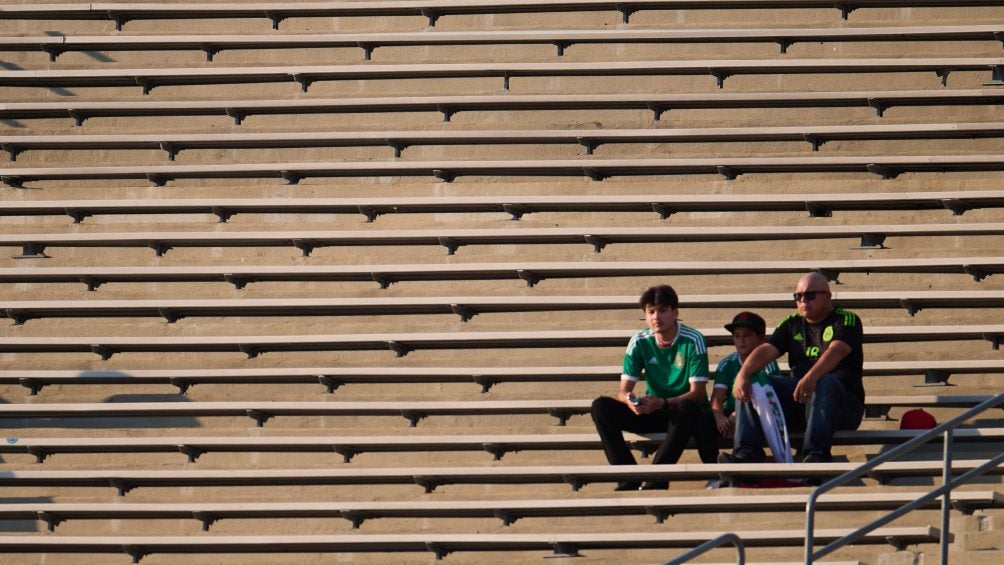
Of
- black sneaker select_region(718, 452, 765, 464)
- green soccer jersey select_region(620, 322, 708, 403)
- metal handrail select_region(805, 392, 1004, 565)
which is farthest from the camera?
green soccer jersey select_region(620, 322, 708, 403)

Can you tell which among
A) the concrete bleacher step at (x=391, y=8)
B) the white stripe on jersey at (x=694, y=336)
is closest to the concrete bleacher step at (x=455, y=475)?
the white stripe on jersey at (x=694, y=336)

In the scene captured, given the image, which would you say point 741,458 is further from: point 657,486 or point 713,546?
point 713,546

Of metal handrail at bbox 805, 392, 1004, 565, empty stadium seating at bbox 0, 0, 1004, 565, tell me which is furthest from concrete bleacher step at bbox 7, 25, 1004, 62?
metal handrail at bbox 805, 392, 1004, 565

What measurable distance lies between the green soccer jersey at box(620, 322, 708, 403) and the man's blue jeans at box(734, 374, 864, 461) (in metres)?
0.28

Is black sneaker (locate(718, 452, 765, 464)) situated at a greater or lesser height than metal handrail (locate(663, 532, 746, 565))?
greater

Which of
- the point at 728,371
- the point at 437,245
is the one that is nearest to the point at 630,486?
the point at 728,371

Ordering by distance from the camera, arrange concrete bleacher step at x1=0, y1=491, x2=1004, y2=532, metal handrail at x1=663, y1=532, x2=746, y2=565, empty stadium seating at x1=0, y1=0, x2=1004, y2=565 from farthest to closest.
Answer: empty stadium seating at x1=0, y1=0, x2=1004, y2=565
concrete bleacher step at x1=0, y1=491, x2=1004, y2=532
metal handrail at x1=663, y1=532, x2=746, y2=565

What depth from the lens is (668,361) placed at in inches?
238

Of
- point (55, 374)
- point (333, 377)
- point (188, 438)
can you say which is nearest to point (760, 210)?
point (333, 377)

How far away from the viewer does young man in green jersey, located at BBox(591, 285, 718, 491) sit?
5.86 m

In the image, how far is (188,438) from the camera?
6.86m

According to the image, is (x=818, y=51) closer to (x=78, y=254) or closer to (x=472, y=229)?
(x=472, y=229)

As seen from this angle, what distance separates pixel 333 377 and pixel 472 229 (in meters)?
0.85

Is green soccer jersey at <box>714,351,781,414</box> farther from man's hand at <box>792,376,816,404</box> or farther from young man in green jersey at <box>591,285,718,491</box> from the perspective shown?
man's hand at <box>792,376,816,404</box>
